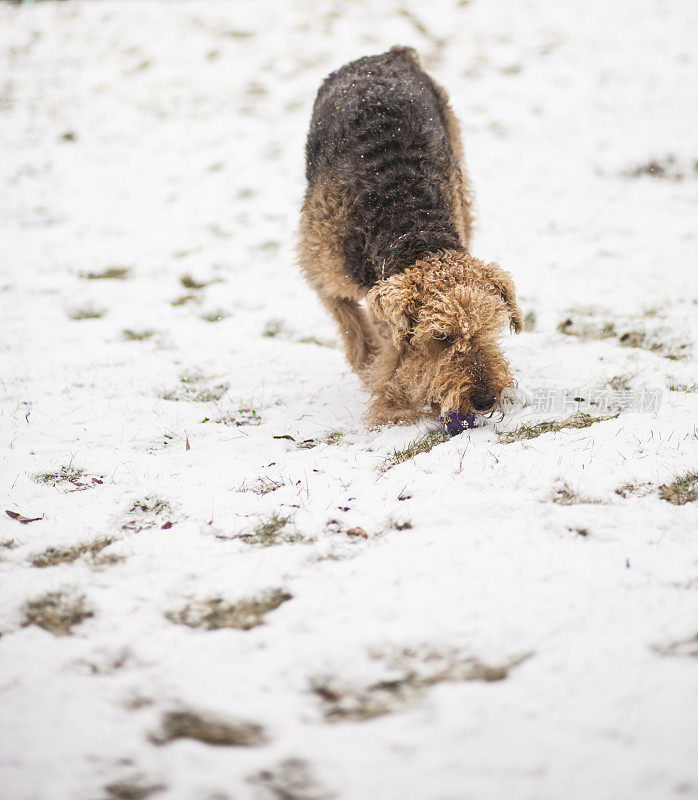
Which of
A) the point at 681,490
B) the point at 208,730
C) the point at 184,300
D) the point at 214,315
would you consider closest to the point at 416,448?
the point at 681,490

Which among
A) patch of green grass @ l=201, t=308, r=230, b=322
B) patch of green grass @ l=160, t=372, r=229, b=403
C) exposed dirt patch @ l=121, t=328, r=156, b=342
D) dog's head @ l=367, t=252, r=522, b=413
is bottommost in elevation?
patch of green grass @ l=160, t=372, r=229, b=403

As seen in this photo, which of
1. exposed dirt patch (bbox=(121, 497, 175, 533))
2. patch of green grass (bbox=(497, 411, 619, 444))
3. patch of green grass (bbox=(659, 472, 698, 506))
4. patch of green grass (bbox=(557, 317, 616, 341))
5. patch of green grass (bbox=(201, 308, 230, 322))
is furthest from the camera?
patch of green grass (bbox=(201, 308, 230, 322))

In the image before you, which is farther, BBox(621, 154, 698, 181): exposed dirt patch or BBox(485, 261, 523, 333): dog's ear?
BBox(621, 154, 698, 181): exposed dirt patch

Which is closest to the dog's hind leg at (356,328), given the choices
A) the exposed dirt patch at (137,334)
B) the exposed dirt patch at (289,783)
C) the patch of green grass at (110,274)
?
the exposed dirt patch at (137,334)

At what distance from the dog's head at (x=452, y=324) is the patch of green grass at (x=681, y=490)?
3.00ft

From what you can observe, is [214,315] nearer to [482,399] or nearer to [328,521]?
[482,399]

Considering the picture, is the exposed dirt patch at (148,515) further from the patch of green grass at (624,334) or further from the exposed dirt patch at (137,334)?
the patch of green grass at (624,334)

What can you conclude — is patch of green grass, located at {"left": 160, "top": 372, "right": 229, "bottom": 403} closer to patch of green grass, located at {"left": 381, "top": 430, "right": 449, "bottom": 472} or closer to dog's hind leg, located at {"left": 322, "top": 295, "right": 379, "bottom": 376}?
dog's hind leg, located at {"left": 322, "top": 295, "right": 379, "bottom": 376}

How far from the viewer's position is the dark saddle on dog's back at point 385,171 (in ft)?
10.8

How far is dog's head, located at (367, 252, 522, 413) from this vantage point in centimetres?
293

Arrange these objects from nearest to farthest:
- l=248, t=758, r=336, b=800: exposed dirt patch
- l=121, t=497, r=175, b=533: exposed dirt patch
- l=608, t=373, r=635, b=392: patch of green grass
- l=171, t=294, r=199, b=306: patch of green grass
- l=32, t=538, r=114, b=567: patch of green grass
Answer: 1. l=248, t=758, r=336, b=800: exposed dirt patch
2. l=32, t=538, r=114, b=567: patch of green grass
3. l=121, t=497, r=175, b=533: exposed dirt patch
4. l=608, t=373, r=635, b=392: patch of green grass
5. l=171, t=294, r=199, b=306: patch of green grass

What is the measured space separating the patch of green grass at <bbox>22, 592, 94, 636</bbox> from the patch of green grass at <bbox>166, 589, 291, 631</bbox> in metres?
0.31

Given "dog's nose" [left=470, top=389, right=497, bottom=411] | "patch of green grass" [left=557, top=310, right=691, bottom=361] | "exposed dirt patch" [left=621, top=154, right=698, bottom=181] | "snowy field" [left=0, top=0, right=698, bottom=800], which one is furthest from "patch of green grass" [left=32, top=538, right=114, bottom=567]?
"exposed dirt patch" [left=621, top=154, right=698, bottom=181]

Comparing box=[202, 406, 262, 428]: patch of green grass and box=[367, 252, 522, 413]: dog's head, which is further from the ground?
box=[367, 252, 522, 413]: dog's head
